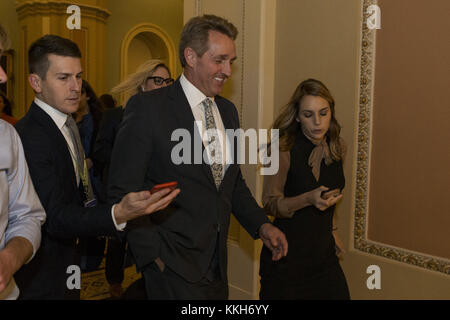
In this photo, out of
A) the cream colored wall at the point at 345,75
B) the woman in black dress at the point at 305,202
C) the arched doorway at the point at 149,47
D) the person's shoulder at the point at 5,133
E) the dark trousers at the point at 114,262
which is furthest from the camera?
the arched doorway at the point at 149,47

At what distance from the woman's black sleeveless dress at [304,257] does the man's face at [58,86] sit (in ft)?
3.83

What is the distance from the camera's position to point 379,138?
2.87m

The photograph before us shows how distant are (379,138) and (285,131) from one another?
754mm

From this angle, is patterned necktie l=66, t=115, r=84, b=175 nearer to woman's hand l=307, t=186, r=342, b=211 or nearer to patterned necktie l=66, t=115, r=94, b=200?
patterned necktie l=66, t=115, r=94, b=200

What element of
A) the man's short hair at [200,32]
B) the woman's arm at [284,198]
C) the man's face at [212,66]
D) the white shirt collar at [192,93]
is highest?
the man's short hair at [200,32]

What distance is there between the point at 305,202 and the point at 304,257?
0.32 metres

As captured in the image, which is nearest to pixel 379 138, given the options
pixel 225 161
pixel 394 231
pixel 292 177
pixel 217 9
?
pixel 394 231

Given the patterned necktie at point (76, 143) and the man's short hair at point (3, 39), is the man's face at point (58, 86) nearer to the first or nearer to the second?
the patterned necktie at point (76, 143)

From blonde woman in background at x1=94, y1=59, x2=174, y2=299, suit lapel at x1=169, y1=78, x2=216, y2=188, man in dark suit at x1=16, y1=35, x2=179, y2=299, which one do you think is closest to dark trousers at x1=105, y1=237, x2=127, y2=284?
blonde woman in background at x1=94, y1=59, x2=174, y2=299

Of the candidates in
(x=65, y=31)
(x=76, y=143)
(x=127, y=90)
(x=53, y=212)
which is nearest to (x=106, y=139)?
(x=127, y=90)

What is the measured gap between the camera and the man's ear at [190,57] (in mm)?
2066

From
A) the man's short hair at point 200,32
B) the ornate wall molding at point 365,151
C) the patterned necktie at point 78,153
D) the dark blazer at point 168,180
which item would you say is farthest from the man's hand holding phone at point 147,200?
the ornate wall molding at point 365,151
